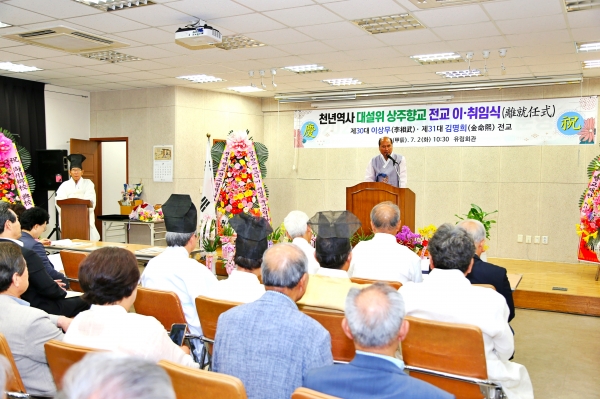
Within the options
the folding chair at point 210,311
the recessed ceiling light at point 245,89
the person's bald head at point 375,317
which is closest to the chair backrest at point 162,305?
the folding chair at point 210,311

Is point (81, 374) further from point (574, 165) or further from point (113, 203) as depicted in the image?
point (113, 203)

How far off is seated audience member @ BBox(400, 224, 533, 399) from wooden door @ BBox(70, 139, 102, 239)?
914cm

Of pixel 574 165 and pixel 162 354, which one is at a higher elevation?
pixel 574 165

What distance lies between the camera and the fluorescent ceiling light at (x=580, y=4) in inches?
198

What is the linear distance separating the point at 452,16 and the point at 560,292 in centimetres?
327

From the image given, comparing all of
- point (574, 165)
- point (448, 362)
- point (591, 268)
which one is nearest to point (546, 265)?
point (591, 268)

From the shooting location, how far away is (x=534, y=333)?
17.4 feet

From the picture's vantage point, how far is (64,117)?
409 inches

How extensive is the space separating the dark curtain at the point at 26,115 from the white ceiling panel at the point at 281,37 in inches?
190

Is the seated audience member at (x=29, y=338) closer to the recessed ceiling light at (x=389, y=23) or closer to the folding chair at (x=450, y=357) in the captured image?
the folding chair at (x=450, y=357)

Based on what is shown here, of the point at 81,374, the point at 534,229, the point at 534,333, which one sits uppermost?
the point at 81,374

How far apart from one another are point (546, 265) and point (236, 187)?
17.0ft

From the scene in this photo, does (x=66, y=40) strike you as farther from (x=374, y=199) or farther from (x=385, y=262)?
(x=385, y=262)

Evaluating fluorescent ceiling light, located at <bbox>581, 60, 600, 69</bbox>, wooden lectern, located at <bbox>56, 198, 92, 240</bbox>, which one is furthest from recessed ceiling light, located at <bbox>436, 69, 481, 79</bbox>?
wooden lectern, located at <bbox>56, 198, 92, 240</bbox>
